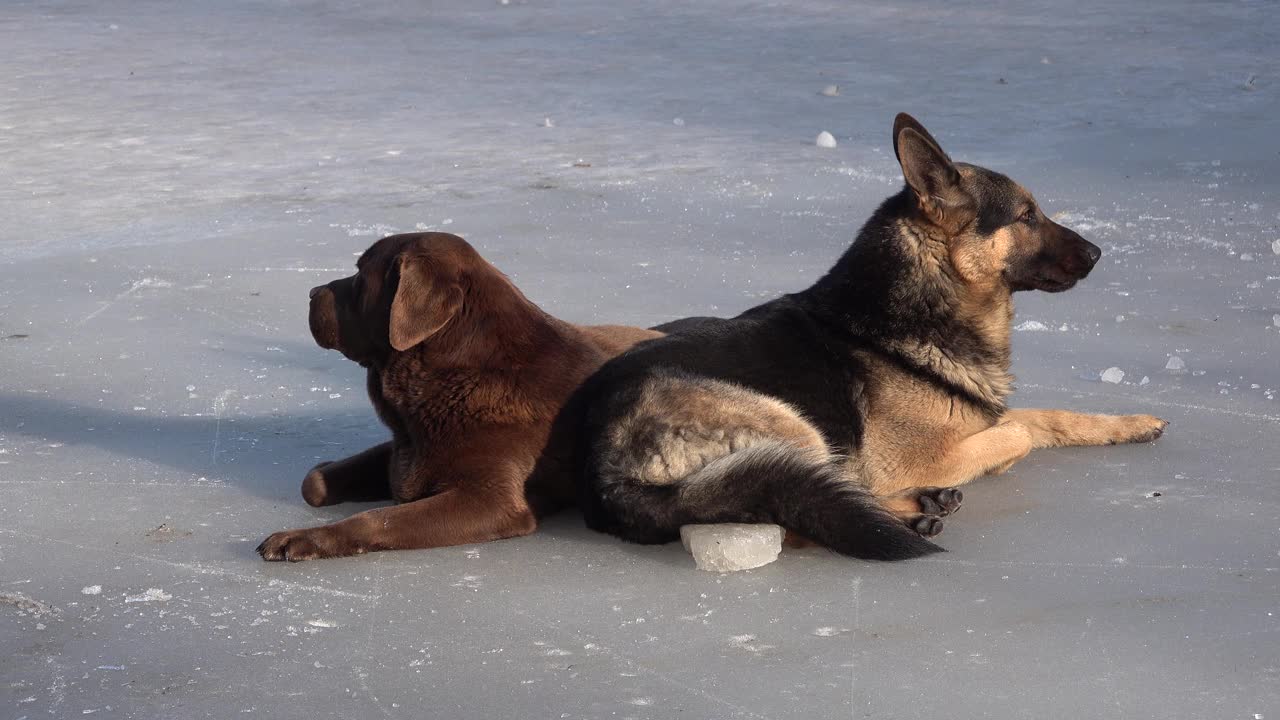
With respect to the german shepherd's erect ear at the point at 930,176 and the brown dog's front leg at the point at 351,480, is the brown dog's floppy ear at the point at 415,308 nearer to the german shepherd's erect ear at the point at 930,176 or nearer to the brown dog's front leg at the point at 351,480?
the brown dog's front leg at the point at 351,480

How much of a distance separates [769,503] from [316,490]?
1.55 meters

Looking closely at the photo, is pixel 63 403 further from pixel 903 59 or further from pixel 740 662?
pixel 903 59

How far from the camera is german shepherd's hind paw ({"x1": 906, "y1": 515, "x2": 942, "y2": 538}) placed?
449 centimetres

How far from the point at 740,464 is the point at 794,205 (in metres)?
5.34

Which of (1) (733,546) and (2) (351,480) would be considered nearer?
(1) (733,546)

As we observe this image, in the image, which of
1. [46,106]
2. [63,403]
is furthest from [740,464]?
[46,106]

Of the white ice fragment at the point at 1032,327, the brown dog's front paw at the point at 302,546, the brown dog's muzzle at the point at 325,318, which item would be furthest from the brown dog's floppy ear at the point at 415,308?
the white ice fragment at the point at 1032,327

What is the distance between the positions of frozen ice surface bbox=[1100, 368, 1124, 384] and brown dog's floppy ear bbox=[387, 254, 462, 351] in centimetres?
296

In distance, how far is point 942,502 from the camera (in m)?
4.70

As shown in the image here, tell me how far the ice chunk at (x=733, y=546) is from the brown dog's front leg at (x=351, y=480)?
1.26 meters

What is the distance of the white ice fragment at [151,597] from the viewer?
409cm

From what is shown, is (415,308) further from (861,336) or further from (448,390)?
(861,336)

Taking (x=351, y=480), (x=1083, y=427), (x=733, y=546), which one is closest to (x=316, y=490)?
(x=351, y=480)

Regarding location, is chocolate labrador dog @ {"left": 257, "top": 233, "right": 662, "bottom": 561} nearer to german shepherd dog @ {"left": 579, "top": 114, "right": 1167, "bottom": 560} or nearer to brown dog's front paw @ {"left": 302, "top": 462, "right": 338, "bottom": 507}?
brown dog's front paw @ {"left": 302, "top": 462, "right": 338, "bottom": 507}
